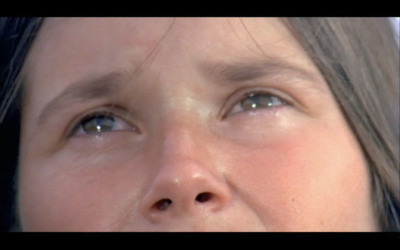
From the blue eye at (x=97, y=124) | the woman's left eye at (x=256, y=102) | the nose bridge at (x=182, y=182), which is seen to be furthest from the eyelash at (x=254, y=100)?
the blue eye at (x=97, y=124)

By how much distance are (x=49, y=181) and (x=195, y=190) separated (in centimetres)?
34

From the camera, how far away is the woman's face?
1.08 meters

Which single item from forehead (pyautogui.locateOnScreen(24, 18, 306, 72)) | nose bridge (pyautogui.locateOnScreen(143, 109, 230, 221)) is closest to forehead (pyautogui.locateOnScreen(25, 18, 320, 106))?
forehead (pyautogui.locateOnScreen(24, 18, 306, 72))

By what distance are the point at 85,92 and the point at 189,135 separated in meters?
0.25

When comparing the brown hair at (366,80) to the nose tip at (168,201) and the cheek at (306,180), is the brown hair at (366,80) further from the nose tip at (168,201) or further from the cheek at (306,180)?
the nose tip at (168,201)

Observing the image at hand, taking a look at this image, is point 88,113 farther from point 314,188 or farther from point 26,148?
point 314,188

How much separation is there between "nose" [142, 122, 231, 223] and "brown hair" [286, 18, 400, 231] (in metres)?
0.31

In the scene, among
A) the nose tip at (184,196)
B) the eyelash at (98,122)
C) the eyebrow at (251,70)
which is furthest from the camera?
the eyelash at (98,122)

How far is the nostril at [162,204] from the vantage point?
3.49 ft

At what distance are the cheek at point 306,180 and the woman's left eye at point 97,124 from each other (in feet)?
1.00

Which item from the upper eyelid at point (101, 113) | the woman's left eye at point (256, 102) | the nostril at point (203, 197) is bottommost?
the nostril at point (203, 197)

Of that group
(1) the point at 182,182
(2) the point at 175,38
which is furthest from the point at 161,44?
(1) the point at 182,182

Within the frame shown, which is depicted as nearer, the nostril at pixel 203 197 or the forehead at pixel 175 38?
the nostril at pixel 203 197

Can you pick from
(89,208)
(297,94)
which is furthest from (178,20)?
(89,208)
